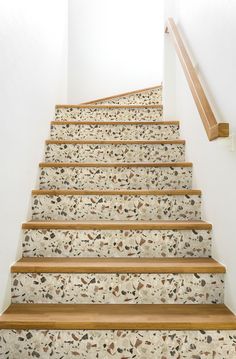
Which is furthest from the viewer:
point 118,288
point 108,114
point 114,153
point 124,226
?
point 108,114

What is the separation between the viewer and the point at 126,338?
6.25 feet

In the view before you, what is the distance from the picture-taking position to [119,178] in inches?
123

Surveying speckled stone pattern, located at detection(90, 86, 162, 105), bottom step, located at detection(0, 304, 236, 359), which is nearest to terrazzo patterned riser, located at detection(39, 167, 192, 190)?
bottom step, located at detection(0, 304, 236, 359)

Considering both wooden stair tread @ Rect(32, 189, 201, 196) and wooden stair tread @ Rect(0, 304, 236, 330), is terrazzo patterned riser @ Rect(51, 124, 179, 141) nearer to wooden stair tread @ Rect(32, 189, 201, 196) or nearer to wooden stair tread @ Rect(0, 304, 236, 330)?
wooden stair tread @ Rect(32, 189, 201, 196)

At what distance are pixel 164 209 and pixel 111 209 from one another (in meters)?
0.37

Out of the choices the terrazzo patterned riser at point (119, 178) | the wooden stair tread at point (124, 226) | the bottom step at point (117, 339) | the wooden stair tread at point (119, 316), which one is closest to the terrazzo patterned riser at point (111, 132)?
the terrazzo patterned riser at point (119, 178)

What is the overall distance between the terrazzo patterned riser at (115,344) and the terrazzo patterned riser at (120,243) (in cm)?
63

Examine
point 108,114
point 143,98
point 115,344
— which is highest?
point 143,98

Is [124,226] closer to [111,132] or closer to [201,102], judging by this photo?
[201,102]

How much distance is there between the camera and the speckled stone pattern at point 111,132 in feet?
12.2

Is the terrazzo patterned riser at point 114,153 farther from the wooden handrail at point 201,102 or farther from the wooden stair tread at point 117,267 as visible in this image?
the wooden stair tread at point 117,267

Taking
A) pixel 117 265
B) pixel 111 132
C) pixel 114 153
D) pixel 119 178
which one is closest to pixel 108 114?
pixel 111 132

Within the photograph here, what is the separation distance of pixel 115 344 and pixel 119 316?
13 cm

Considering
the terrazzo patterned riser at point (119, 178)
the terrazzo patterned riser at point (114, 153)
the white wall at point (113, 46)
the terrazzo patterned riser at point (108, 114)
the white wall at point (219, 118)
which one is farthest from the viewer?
the white wall at point (113, 46)
